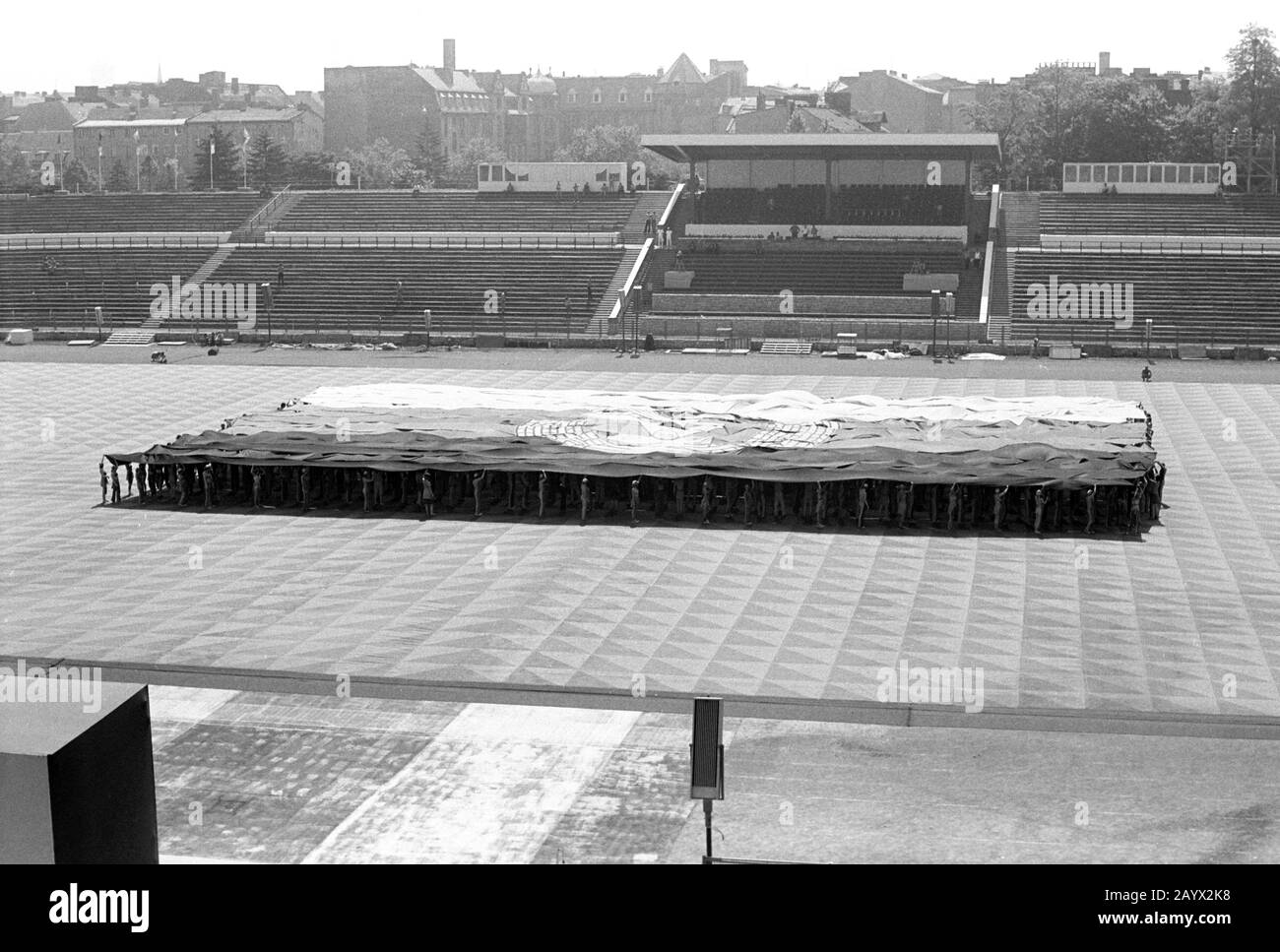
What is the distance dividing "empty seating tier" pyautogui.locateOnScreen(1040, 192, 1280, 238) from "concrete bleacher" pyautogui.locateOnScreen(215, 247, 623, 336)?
26.5 m

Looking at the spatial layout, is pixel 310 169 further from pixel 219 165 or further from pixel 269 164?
pixel 219 165

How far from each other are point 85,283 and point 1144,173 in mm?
64055

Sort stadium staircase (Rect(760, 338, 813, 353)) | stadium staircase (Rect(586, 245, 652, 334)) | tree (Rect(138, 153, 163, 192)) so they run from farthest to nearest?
1. tree (Rect(138, 153, 163, 192))
2. stadium staircase (Rect(586, 245, 652, 334))
3. stadium staircase (Rect(760, 338, 813, 353))

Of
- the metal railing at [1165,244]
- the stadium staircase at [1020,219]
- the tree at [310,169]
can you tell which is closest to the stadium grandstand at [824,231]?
the stadium staircase at [1020,219]

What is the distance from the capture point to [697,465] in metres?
39.1

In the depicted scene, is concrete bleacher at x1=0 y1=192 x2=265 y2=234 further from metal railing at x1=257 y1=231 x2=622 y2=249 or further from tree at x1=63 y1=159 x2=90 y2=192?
tree at x1=63 y1=159 x2=90 y2=192

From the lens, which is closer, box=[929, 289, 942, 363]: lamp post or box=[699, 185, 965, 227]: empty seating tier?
box=[929, 289, 942, 363]: lamp post

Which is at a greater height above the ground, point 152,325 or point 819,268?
point 819,268

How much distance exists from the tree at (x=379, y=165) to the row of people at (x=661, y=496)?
374 feet

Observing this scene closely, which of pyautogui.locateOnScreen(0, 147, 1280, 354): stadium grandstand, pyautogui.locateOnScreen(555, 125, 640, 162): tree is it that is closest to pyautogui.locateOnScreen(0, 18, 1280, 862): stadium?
pyautogui.locateOnScreen(0, 147, 1280, 354): stadium grandstand

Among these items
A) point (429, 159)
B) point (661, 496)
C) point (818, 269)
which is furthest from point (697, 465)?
point (429, 159)

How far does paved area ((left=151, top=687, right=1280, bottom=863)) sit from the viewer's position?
62.0ft

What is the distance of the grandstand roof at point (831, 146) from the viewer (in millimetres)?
95000
